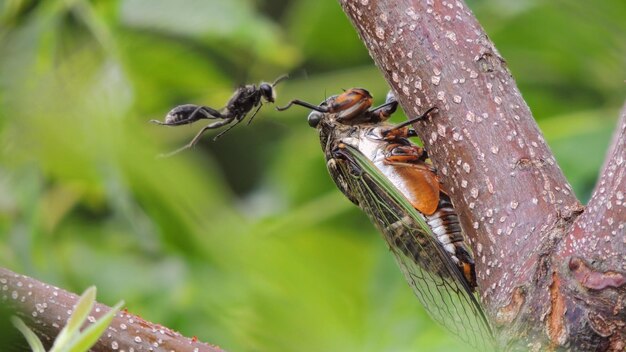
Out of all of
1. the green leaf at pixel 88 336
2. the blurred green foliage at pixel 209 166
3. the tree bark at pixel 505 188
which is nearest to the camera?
the green leaf at pixel 88 336

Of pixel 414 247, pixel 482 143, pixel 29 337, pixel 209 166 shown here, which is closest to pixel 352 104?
pixel 414 247

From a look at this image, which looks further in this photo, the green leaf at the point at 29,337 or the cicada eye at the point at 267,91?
the cicada eye at the point at 267,91

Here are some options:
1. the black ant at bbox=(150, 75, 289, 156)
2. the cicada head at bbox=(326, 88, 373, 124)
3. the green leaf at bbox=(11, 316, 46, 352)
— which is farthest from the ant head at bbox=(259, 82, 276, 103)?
the green leaf at bbox=(11, 316, 46, 352)

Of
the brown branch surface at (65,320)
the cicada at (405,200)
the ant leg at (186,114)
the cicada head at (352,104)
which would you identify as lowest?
the brown branch surface at (65,320)

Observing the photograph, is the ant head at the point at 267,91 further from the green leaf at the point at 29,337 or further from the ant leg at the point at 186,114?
the green leaf at the point at 29,337

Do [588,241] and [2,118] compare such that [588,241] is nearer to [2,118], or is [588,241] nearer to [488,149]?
[488,149]

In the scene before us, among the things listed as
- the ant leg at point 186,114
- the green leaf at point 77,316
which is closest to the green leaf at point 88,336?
the green leaf at point 77,316
